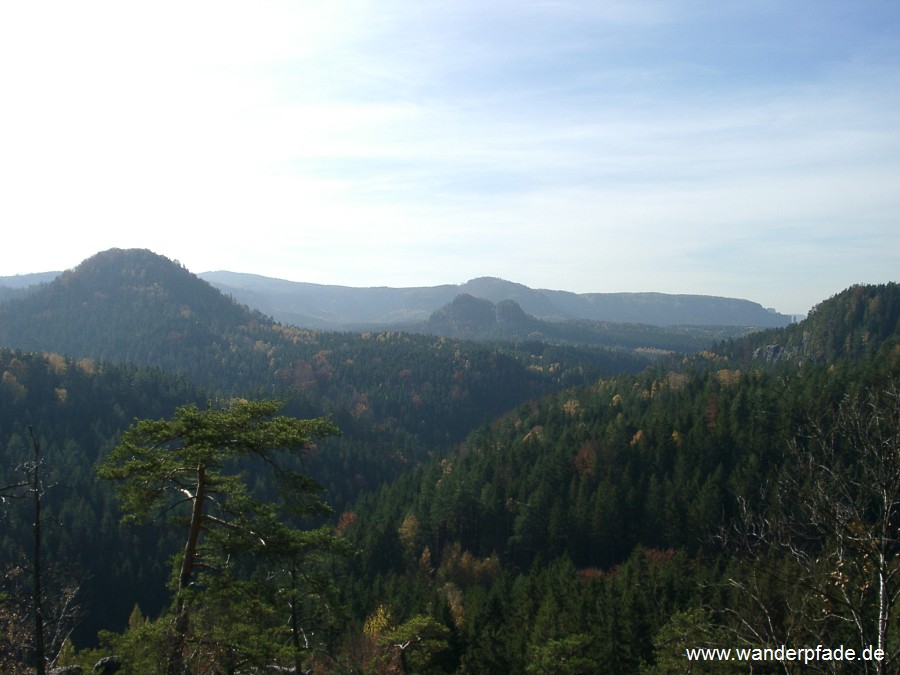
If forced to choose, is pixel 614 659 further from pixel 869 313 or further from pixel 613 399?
pixel 869 313

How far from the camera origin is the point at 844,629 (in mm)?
31969

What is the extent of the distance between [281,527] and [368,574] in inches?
2386

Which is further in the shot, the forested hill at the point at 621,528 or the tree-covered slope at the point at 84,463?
the tree-covered slope at the point at 84,463

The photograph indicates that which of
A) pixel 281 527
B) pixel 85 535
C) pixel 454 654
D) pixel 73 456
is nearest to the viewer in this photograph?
pixel 281 527

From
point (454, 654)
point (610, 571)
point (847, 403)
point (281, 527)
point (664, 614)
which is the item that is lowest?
point (610, 571)

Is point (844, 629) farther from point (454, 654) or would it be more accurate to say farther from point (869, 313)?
point (869, 313)

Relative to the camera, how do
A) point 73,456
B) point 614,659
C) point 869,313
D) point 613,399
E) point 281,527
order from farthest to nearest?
point 869,313 < point 613,399 < point 73,456 < point 614,659 < point 281,527

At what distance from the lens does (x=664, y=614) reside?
40.7 m

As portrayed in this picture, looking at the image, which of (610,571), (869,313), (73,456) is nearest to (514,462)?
(610,571)

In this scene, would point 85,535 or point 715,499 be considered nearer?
point 715,499

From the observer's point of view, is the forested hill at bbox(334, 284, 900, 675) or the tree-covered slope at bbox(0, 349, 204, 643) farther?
the tree-covered slope at bbox(0, 349, 204, 643)

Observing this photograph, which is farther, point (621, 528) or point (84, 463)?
point (84, 463)

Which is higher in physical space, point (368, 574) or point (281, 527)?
point (281, 527)

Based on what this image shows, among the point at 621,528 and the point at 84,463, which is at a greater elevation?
the point at 621,528
